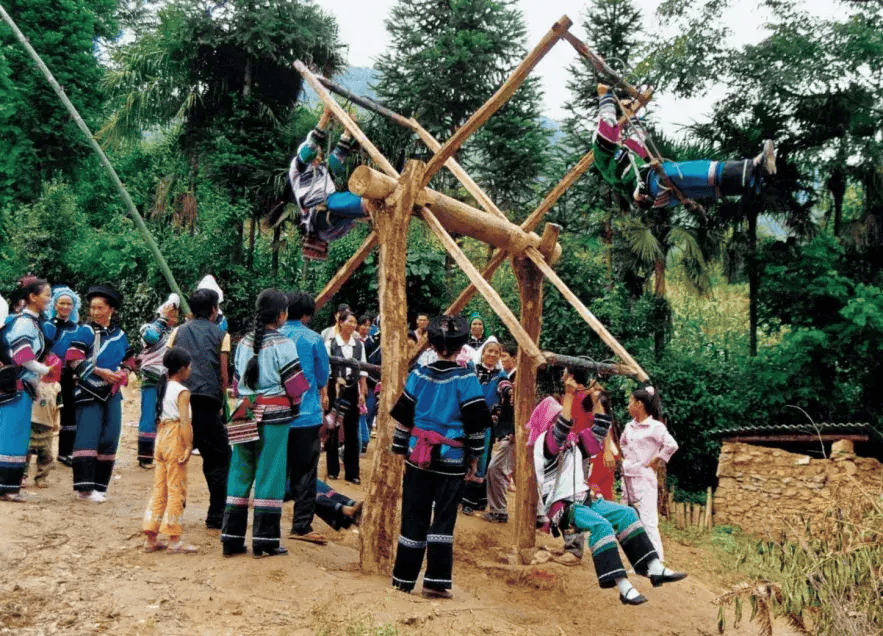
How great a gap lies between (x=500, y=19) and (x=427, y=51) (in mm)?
2218

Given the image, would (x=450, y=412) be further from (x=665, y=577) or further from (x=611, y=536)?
(x=665, y=577)

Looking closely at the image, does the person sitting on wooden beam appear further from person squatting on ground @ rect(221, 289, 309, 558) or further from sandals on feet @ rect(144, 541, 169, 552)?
sandals on feet @ rect(144, 541, 169, 552)

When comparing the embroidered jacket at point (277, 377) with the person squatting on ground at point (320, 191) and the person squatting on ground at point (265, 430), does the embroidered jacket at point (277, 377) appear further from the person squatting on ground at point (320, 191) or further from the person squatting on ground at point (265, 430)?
A: the person squatting on ground at point (320, 191)

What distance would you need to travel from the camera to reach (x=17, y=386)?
21.7ft

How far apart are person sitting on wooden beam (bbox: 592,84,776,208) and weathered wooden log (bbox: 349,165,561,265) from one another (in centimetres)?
110

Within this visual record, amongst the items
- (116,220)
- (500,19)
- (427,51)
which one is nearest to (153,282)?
(116,220)

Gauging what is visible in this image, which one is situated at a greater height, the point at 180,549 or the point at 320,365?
the point at 320,365

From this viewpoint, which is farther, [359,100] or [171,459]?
[359,100]

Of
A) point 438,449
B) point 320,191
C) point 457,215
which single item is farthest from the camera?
point 320,191

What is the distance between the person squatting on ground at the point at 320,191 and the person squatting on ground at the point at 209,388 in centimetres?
128

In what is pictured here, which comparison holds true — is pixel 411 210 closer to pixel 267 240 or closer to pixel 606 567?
pixel 606 567

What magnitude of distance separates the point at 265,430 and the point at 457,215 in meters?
2.36

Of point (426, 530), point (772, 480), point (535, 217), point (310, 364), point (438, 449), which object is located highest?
point (535, 217)

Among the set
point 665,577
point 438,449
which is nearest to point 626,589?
point 665,577
